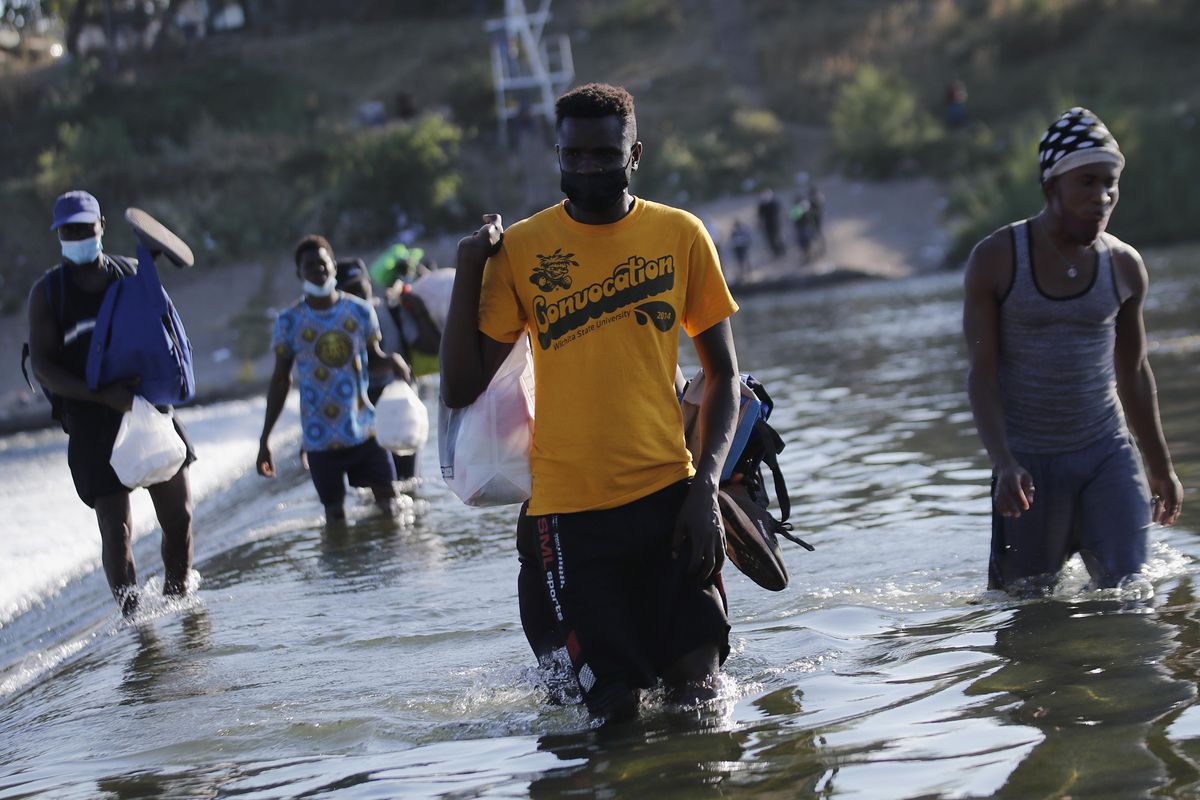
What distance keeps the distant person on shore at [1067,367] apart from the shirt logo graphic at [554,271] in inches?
66.0

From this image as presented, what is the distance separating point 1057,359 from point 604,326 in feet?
6.18

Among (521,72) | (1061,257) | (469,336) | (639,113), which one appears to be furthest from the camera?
(639,113)

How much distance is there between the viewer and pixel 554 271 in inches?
184

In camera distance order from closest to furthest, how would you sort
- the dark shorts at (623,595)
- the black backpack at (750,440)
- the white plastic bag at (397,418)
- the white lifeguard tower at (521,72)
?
the dark shorts at (623,595), the black backpack at (750,440), the white plastic bag at (397,418), the white lifeguard tower at (521,72)

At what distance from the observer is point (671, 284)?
4.70 metres

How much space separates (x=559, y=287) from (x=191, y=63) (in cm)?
5670

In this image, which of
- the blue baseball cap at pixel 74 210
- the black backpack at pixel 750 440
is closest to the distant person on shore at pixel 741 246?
the blue baseball cap at pixel 74 210

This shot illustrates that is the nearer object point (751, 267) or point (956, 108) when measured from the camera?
point (751, 267)

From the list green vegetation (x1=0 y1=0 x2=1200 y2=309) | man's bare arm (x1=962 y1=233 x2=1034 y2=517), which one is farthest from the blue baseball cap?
green vegetation (x1=0 y1=0 x2=1200 y2=309)

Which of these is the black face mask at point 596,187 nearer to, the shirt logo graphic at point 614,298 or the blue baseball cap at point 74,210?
the shirt logo graphic at point 614,298

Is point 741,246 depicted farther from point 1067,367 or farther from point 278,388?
point 1067,367

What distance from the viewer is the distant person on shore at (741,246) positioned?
36312 millimetres

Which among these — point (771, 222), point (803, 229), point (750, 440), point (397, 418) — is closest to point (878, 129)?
point (771, 222)

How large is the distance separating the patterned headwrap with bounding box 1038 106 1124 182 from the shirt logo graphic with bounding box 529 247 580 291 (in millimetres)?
1893
